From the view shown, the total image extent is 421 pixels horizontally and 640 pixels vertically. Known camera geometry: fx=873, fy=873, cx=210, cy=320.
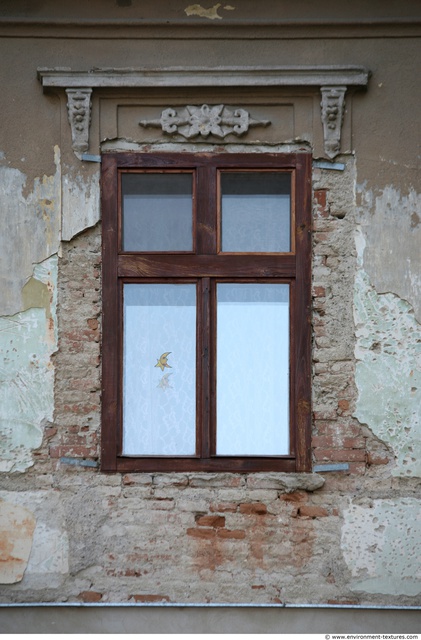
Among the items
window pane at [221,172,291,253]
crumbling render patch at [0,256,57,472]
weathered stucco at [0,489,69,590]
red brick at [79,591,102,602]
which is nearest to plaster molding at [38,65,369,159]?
window pane at [221,172,291,253]

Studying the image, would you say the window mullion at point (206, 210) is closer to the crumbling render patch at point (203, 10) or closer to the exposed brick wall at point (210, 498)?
the exposed brick wall at point (210, 498)

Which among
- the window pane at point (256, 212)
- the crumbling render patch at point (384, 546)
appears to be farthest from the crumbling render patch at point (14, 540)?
the window pane at point (256, 212)

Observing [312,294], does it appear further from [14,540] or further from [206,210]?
[14,540]

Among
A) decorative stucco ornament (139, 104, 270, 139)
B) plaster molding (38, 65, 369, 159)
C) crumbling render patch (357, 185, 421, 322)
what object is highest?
plaster molding (38, 65, 369, 159)

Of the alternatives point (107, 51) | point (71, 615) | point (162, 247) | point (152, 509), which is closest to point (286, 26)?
point (107, 51)

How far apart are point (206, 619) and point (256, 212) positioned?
230cm

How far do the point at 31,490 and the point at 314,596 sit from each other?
1.67 m

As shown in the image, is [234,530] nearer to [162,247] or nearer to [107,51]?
[162,247]

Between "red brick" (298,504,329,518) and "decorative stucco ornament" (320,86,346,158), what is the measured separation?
1.98 m

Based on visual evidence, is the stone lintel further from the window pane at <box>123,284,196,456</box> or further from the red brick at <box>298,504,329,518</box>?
the red brick at <box>298,504,329,518</box>

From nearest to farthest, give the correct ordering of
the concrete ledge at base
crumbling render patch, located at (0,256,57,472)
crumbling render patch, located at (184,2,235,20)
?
the concrete ledge at base
crumbling render patch, located at (0,256,57,472)
crumbling render patch, located at (184,2,235,20)

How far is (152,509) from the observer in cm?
487

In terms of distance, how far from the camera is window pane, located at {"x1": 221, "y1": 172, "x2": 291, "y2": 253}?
16.5 feet

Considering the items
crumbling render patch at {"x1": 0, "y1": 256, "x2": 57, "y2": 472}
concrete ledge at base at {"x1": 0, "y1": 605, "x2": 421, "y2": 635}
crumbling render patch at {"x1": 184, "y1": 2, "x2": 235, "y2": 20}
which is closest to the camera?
concrete ledge at base at {"x1": 0, "y1": 605, "x2": 421, "y2": 635}
